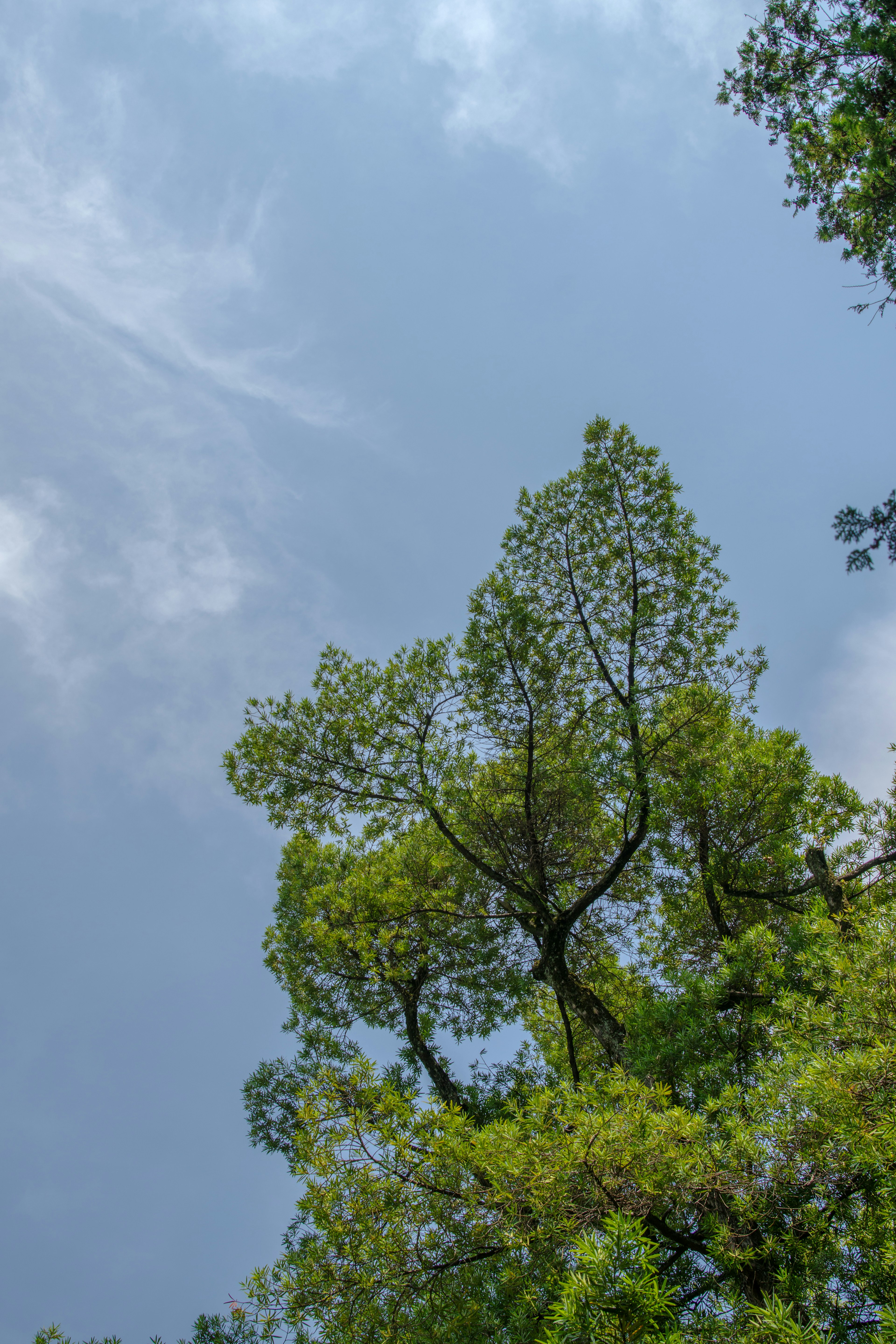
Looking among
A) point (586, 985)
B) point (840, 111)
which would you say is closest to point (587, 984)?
point (586, 985)

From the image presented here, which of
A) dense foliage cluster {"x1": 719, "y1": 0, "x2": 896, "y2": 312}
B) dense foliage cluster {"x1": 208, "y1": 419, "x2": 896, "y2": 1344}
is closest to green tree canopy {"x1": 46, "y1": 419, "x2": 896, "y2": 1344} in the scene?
dense foliage cluster {"x1": 208, "y1": 419, "x2": 896, "y2": 1344}

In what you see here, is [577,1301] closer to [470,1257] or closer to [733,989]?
[470,1257]

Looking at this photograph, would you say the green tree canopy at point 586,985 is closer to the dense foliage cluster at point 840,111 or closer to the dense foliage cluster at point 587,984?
the dense foliage cluster at point 587,984

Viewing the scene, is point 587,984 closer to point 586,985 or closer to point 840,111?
point 586,985

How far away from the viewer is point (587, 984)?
1011 centimetres

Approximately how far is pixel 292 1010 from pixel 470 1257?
6.88 m

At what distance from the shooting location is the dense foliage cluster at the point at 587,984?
3.93 meters

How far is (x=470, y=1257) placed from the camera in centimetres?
430

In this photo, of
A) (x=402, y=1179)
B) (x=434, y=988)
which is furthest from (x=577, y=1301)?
(x=434, y=988)

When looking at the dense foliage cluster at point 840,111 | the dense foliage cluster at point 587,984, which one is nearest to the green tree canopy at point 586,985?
the dense foliage cluster at point 587,984

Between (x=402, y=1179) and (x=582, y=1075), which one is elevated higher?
(x=582, y=1075)

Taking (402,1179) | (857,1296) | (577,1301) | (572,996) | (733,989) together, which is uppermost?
(572,996)

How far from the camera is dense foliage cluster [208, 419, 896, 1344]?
3.93 meters

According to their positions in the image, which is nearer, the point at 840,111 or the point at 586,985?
the point at 840,111
